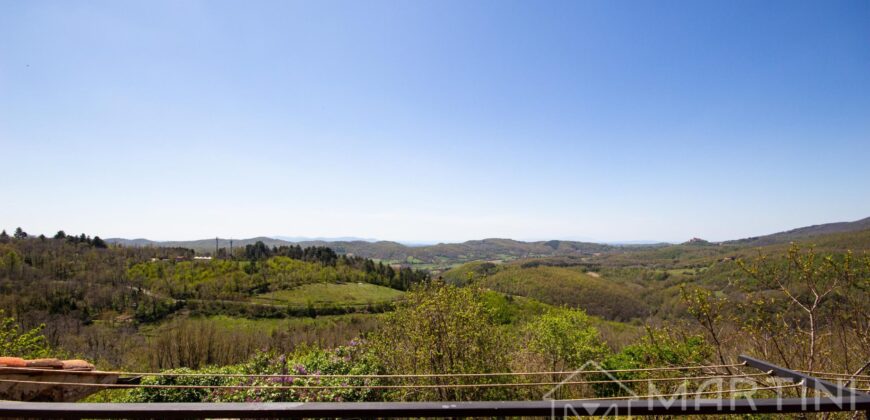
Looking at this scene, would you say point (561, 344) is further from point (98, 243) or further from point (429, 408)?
point (98, 243)

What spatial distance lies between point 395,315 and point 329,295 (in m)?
57.7

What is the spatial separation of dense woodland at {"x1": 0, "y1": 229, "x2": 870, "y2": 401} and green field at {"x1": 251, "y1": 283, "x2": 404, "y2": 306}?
0.41m

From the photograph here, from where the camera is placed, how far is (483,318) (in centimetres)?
776

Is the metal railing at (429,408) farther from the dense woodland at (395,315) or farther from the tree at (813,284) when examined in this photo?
the tree at (813,284)

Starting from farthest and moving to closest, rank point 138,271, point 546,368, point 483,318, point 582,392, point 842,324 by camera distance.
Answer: point 138,271 → point 546,368 → point 582,392 → point 483,318 → point 842,324

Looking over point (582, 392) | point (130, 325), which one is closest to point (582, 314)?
point (582, 392)

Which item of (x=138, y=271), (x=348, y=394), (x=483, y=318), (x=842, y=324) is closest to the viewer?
(x=842, y=324)

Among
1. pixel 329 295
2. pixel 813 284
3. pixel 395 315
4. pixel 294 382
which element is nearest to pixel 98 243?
pixel 329 295

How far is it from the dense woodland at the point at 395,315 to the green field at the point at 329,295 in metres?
0.41

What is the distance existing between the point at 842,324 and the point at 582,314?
763cm

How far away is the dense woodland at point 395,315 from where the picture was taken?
6512 mm

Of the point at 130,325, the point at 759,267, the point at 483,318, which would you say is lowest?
the point at 130,325

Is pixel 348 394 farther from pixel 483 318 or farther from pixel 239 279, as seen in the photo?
pixel 239 279

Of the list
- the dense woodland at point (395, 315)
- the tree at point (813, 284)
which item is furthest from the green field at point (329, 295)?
the tree at point (813, 284)
